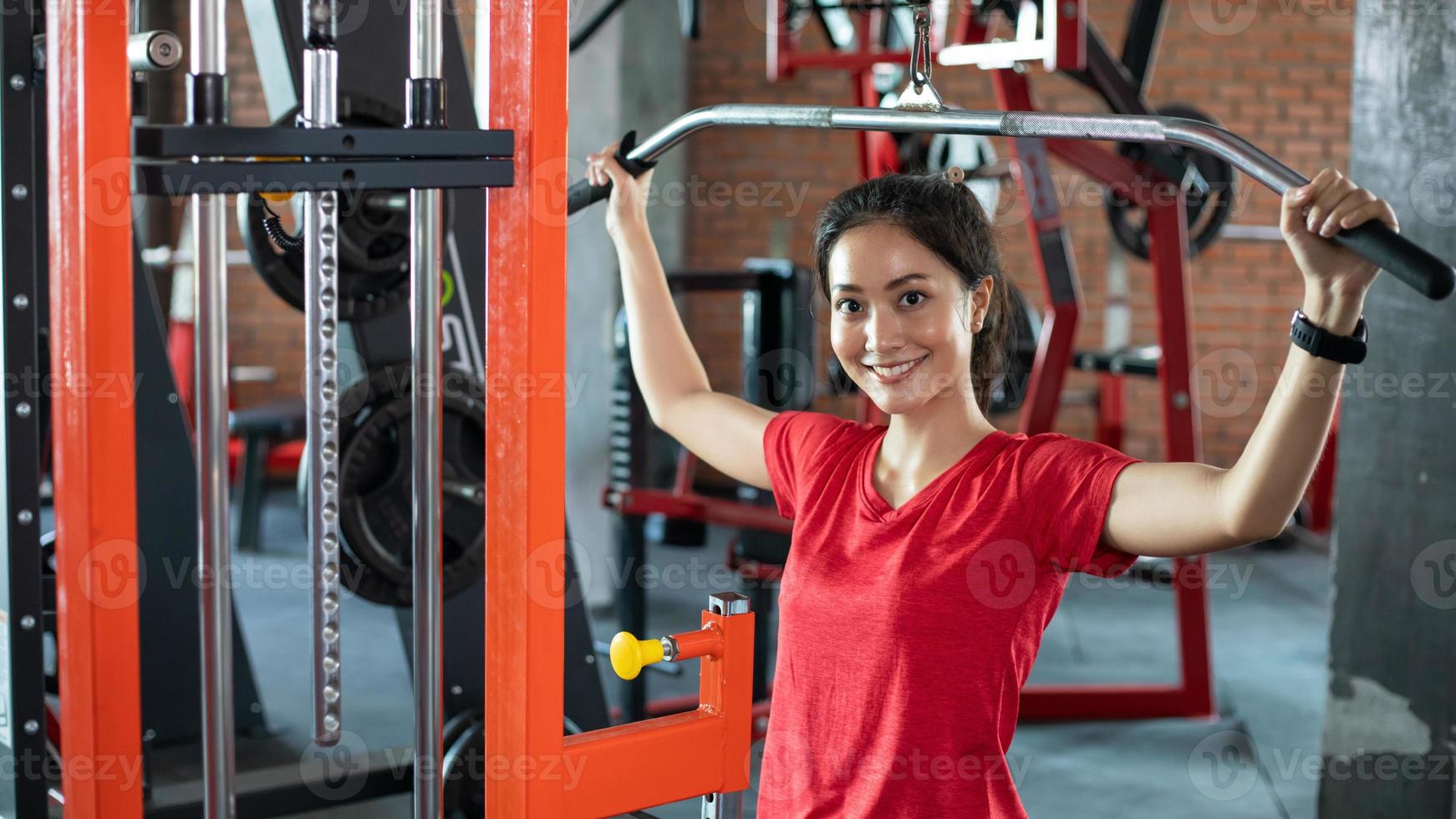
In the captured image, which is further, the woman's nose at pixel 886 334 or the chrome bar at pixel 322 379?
the woman's nose at pixel 886 334

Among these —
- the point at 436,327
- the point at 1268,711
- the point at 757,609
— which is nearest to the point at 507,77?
the point at 436,327

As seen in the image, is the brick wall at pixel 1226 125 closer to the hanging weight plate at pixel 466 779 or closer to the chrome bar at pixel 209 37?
the hanging weight plate at pixel 466 779

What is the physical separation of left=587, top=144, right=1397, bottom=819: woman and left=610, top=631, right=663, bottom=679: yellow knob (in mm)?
131

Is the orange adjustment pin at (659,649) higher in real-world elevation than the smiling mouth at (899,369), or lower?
lower

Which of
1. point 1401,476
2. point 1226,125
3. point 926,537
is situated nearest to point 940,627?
point 926,537

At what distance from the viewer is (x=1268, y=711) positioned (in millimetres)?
3760

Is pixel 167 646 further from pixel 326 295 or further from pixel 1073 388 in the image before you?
pixel 1073 388

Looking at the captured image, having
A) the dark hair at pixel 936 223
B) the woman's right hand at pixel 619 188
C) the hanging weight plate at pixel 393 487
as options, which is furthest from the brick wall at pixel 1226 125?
the dark hair at pixel 936 223

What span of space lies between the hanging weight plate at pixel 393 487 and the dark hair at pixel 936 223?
1.16 m

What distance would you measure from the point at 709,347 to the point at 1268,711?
392 centimetres

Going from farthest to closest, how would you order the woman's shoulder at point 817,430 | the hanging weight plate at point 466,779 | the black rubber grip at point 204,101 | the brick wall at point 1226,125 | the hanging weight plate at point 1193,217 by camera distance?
1. the brick wall at point 1226,125
2. the hanging weight plate at point 1193,217
3. the hanging weight plate at point 466,779
4. the woman's shoulder at point 817,430
5. the black rubber grip at point 204,101

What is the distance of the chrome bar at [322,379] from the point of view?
3.88ft

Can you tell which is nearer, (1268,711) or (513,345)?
(513,345)

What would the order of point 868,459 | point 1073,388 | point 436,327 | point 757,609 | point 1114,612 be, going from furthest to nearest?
point 1073,388, point 1114,612, point 757,609, point 868,459, point 436,327
